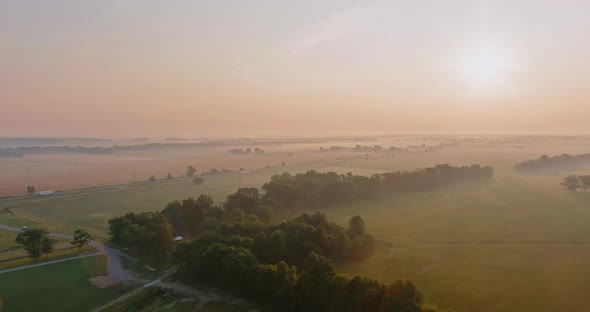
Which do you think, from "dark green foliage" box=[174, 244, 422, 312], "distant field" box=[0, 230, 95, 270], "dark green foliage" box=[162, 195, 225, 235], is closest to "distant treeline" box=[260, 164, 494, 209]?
"dark green foliage" box=[162, 195, 225, 235]

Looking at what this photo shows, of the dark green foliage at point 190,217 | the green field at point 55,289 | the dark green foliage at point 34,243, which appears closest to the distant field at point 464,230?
the dark green foliage at point 34,243

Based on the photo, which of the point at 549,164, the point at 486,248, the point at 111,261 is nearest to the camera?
the point at 111,261

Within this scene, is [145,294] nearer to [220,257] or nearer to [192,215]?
[220,257]

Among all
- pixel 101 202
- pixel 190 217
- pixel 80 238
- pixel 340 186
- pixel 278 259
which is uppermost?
pixel 340 186

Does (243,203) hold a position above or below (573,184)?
below

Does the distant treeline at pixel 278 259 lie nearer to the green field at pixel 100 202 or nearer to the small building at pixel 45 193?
the green field at pixel 100 202

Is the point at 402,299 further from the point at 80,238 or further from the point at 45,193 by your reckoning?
the point at 45,193

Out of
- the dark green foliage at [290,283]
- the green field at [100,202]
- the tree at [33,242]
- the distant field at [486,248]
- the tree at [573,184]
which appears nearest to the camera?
the dark green foliage at [290,283]

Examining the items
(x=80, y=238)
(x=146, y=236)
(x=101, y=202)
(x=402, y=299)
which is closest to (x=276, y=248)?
(x=402, y=299)
